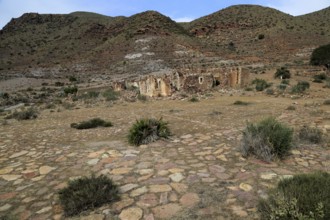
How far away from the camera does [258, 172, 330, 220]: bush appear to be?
2666mm

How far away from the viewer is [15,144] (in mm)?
6926

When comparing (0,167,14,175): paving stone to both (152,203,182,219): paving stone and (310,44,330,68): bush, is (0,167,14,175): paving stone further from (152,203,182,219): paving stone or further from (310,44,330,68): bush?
(310,44,330,68): bush

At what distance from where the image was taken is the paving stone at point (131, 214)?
3203 mm

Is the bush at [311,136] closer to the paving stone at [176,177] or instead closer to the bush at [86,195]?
the paving stone at [176,177]

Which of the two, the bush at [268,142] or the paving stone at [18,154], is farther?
the paving stone at [18,154]

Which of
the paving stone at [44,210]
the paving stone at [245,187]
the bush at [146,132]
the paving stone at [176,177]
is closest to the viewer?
the paving stone at [44,210]

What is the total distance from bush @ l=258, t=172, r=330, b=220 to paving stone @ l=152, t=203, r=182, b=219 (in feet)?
2.91

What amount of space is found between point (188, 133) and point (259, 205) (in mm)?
3802

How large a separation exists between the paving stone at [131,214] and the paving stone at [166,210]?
0.55 feet

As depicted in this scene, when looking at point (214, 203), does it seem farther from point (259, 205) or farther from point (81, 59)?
point (81, 59)

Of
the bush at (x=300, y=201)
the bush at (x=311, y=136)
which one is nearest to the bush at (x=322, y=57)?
the bush at (x=311, y=136)

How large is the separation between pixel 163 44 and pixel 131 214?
52.1 metres

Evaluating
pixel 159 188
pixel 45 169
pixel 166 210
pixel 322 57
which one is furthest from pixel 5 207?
pixel 322 57

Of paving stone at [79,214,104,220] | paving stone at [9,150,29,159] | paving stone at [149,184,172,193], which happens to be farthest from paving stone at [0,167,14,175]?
paving stone at [149,184,172,193]
